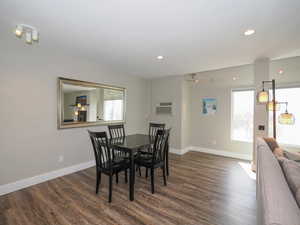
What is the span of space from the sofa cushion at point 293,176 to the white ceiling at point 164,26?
1699mm

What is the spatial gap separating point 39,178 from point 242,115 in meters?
5.38

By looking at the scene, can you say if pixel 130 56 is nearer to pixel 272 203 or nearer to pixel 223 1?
pixel 223 1

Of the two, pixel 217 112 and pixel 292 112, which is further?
pixel 217 112

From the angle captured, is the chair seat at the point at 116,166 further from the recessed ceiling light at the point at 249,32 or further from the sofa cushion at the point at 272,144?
the recessed ceiling light at the point at 249,32

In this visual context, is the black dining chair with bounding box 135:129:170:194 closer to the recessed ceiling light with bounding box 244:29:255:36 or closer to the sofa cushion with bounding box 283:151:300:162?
the sofa cushion with bounding box 283:151:300:162

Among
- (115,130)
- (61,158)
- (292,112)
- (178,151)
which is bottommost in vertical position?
(178,151)

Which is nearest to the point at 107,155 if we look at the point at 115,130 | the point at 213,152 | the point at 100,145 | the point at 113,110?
the point at 100,145

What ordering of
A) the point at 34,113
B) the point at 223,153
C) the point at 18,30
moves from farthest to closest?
the point at 223,153 < the point at 34,113 < the point at 18,30

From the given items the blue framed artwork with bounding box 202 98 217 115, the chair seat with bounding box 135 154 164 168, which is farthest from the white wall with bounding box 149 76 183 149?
the chair seat with bounding box 135 154 164 168

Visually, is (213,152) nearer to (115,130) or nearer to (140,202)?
(115,130)

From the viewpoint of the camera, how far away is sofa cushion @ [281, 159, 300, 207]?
41.8 inches

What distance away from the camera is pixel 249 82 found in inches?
167

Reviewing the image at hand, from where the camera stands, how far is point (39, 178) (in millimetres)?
2703

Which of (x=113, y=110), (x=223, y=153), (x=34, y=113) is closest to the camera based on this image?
(x=34, y=113)
